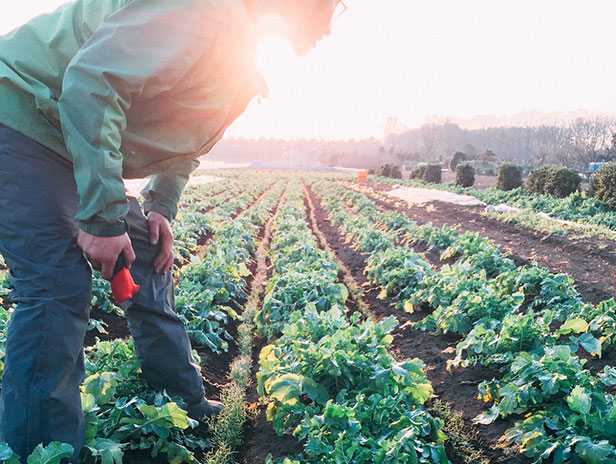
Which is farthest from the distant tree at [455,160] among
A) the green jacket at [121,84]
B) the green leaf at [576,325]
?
the green jacket at [121,84]

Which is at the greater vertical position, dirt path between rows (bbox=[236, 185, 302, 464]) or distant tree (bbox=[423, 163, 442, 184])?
distant tree (bbox=[423, 163, 442, 184])

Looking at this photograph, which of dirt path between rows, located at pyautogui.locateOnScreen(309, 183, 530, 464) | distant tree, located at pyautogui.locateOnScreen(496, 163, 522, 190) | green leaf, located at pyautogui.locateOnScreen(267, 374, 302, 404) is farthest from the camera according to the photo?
distant tree, located at pyautogui.locateOnScreen(496, 163, 522, 190)

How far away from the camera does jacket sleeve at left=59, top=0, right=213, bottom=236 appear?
1.58 metres

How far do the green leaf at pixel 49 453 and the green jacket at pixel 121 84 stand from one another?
84 centimetres

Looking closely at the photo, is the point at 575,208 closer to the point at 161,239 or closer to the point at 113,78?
the point at 161,239

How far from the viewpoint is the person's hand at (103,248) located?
1762mm

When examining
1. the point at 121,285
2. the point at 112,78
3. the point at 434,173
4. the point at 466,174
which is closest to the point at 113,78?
the point at 112,78

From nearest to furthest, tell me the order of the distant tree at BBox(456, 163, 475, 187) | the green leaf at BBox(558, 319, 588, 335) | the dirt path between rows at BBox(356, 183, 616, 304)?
the green leaf at BBox(558, 319, 588, 335), the dirt path between rows at BBox(356, 183, 616, 304), the distant tree at BBox(456, 163, 475, 187)

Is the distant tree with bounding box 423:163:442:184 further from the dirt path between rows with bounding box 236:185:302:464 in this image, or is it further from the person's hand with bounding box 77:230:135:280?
the person's hand with bounding box 77:230:135:280

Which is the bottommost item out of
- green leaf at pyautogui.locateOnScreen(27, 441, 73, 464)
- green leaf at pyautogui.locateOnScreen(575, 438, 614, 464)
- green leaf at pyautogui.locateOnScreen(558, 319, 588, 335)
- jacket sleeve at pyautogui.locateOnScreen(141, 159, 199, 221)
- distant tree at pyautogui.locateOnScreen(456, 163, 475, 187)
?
green leaf at pyautogui.locateOnScreen(575, 438, 614, 464)

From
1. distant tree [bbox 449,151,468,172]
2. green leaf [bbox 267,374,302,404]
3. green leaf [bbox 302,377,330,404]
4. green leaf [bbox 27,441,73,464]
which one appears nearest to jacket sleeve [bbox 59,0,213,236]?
green leaf [bbox 27,441,73,464]

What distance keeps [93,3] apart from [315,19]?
99 centimetres

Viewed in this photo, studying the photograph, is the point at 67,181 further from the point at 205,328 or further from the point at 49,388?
the point at 205,328

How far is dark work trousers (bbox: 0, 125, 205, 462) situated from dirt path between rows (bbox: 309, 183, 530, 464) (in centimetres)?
251
